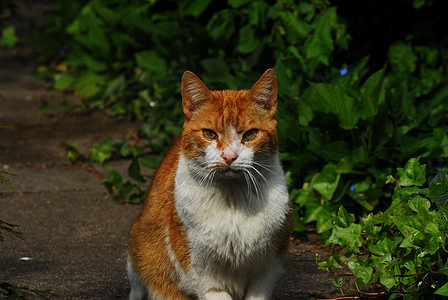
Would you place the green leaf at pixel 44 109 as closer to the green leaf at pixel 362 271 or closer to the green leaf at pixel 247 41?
the green leaf at pixel 247 41

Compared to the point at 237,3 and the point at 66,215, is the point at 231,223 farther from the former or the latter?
the point at 237,3

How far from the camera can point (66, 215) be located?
185 inches

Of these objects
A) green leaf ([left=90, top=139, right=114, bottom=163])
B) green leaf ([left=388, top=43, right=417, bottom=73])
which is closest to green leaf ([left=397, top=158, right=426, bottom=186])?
green leaf ([left=388, top=43, right=417, bottom=73])

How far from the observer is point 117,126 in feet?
22.5

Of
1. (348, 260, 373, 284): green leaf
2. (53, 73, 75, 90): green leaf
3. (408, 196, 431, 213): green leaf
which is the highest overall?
(408, 196, 431, 213): green leaf

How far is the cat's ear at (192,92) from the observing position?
9.83 feet

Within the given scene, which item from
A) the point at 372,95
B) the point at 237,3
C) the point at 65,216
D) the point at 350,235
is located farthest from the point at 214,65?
the point at 350,235

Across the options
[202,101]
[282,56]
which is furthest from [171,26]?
[202,101]

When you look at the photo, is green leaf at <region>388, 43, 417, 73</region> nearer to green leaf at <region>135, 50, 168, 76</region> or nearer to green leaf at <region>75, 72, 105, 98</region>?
green leaf at <region>135, 50, 168, 76</region>

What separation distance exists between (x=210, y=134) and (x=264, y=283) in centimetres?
73

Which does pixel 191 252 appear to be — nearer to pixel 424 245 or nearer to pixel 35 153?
pixel 424 245

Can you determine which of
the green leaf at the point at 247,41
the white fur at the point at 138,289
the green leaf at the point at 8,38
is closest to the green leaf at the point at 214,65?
the green leaf at the point at 247,41

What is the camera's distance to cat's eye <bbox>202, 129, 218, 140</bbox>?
2898mm

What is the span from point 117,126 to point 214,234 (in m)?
4.18
